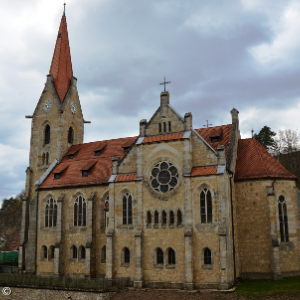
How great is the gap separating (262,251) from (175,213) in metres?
8.62

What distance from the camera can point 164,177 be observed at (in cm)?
3312

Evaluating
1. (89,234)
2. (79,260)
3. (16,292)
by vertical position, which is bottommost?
(16,292)

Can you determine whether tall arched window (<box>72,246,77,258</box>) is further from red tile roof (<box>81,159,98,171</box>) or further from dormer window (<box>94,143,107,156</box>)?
dormer window (<box>94,143,107,156</box>)

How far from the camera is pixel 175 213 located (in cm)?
3192

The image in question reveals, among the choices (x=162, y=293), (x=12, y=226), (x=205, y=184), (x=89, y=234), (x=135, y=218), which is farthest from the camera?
(x=12, y=226)

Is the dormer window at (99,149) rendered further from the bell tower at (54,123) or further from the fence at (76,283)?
the fence at (76,283)

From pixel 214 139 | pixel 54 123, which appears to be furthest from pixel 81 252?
pixel 214 139

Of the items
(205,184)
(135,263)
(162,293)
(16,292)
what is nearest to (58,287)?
(16,292)

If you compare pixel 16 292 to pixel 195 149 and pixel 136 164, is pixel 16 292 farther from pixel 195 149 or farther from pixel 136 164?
pixel 195 149

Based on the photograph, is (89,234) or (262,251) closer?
(262,251)

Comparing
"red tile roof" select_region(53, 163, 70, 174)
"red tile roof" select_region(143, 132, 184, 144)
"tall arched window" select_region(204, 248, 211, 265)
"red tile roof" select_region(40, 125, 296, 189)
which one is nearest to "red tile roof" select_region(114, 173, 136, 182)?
"red tile roof" select_region(40, 125, 296, 189)

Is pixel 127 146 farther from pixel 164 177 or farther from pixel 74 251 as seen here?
pixel 74 251

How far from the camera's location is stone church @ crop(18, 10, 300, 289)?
30531 mm

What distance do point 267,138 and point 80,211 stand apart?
1563 inches
